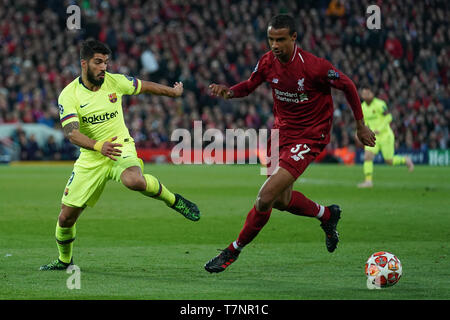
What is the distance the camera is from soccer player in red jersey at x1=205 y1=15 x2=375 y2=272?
7.62m

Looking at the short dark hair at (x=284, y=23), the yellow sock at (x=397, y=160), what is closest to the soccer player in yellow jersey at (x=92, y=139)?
the short dark hair at (x=284, y=23)

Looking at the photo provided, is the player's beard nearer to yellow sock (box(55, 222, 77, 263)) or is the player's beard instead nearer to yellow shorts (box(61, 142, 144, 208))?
yellow shorts (box(61, 142, 144, 208))

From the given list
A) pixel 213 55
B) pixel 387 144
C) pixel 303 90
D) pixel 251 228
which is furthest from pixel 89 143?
pixel 213 55

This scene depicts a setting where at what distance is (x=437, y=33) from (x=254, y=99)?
825 centimetres

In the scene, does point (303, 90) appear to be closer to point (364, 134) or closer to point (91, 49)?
point (364, 134)

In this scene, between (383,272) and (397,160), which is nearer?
(383,272)

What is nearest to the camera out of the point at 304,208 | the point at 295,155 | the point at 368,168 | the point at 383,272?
the point at 383,272

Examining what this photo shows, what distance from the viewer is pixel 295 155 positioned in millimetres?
7852

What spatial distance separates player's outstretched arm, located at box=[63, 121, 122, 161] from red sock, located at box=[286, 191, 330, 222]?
203 cm

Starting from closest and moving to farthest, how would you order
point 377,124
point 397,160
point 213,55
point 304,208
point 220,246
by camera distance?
point 304,208 < point 220,246 < point 377,124 < point 397,160 < point 213,55

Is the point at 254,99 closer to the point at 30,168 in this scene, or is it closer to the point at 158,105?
the point at 158,105

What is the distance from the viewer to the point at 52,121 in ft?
95.8

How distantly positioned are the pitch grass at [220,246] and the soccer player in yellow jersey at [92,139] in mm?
588

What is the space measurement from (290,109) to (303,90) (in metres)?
0.31
